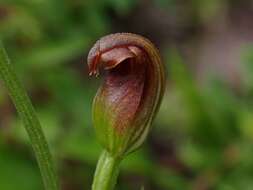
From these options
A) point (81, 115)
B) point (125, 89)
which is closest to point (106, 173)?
point (125, 89)

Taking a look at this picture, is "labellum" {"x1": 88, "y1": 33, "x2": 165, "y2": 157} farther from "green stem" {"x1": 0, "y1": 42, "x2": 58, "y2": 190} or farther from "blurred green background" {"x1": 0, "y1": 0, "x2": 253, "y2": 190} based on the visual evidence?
"blurred green background" {"x1": 0, "y1": 0, "x2": 253, "y2": 190}

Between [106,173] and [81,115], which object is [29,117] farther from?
[81,115]

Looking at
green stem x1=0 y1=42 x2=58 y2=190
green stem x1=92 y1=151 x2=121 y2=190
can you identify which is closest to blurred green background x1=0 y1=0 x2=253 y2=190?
green stem x1=92 y1=151 x2=121 y2=190

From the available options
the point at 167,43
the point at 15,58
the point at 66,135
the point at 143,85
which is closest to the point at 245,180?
the point at 66,135

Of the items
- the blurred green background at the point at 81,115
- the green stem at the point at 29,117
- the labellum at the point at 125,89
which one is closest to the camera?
the green stem at the point at 29,117

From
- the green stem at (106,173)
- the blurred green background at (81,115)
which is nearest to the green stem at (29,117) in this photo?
the green stem at (106,173)

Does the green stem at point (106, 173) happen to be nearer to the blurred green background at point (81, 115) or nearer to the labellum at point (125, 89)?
the labellum at point (125, 89)
